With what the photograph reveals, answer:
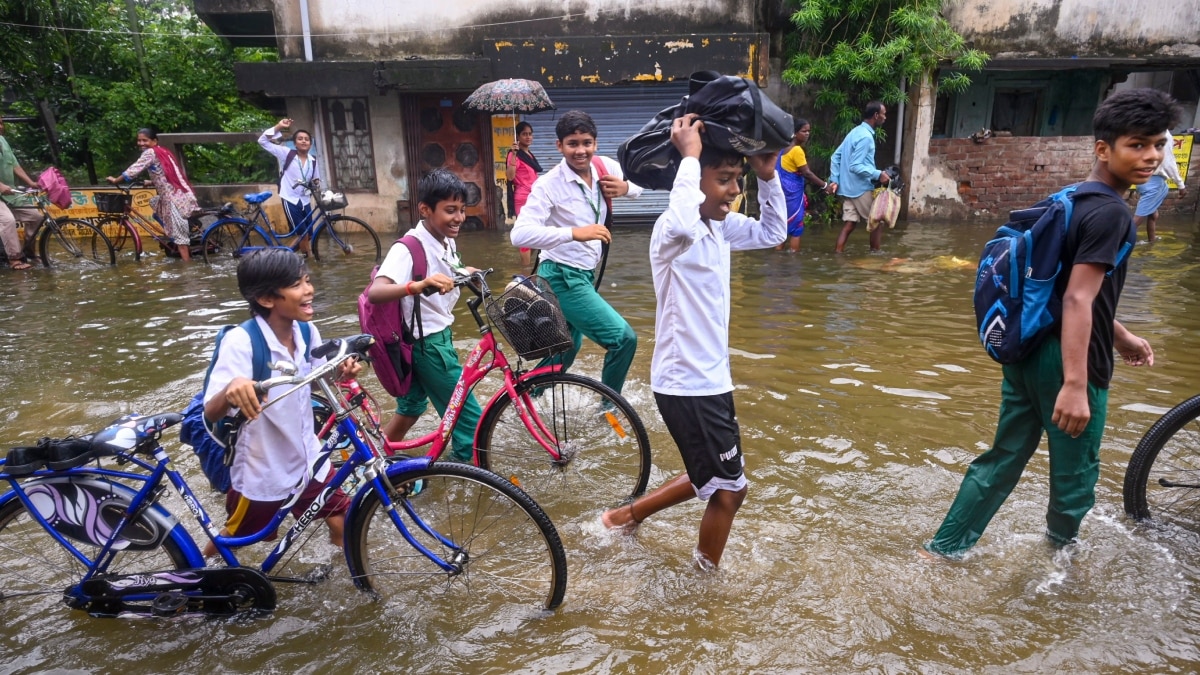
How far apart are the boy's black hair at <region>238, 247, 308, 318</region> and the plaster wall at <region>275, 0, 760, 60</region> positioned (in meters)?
10.6

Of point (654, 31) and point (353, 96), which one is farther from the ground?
point (654, 31)

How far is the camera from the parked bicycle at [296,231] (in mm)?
10359

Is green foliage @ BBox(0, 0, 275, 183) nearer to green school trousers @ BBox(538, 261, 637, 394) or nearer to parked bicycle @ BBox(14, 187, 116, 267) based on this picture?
parked bicycle @ BBox(14, 187, 116, 267)

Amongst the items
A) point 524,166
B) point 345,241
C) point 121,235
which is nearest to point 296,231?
point 345,241

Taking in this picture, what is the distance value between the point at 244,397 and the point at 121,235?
1069 centimetres

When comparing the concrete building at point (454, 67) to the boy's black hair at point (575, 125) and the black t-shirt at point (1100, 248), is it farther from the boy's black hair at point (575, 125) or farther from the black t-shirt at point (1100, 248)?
the black t-shirt at point (1100, 248)

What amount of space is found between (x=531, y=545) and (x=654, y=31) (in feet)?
35.6

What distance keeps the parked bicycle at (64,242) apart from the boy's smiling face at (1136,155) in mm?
11482

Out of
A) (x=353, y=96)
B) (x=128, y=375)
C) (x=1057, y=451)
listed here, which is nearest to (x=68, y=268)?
(x=353, y=96)

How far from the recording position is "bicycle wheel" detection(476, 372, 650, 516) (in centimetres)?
384

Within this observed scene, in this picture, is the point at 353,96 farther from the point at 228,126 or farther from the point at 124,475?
the point at 124,475

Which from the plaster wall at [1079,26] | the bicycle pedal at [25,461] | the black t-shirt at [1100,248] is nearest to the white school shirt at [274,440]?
the bicycle pedal at [25,461]

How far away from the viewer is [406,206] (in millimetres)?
13422

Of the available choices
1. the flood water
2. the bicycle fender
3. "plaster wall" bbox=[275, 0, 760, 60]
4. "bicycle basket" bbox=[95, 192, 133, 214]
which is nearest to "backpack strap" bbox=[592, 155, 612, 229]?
the flood water
